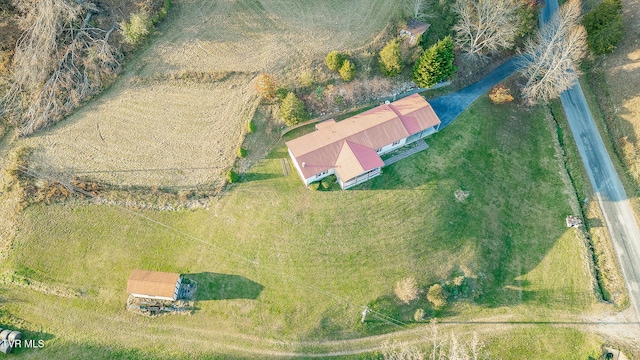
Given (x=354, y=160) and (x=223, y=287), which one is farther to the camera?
(x=354, y=160)

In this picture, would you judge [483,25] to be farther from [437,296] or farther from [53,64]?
[53,64]

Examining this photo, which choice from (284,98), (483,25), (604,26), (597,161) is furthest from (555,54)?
(284,98)

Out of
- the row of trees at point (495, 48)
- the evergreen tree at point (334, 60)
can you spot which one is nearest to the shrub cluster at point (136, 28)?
the row of trees at point (495, 48)

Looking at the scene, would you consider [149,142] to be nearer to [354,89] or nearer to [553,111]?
[354,89]

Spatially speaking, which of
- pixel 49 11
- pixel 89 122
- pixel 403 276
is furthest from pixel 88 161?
pixel 403 276

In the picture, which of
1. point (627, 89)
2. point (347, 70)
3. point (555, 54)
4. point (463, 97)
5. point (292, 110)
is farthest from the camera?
point (463, 97)

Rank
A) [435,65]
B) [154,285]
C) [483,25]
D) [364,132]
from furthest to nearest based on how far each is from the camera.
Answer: [483,25] < [435,65] < [364,132] < [154,285]

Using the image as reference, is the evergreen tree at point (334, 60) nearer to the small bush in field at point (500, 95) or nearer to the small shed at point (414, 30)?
the small shed at point (414, 30)
